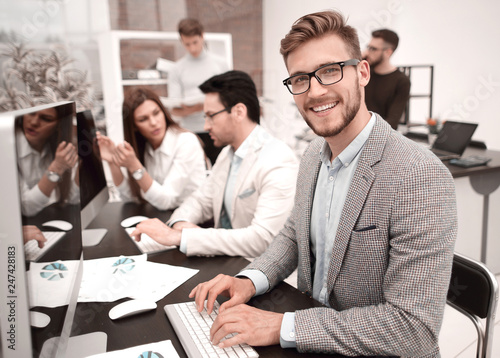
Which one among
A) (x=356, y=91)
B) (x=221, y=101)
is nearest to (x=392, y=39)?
(x=221, y=101)

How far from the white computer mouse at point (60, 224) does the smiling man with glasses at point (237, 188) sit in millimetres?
579

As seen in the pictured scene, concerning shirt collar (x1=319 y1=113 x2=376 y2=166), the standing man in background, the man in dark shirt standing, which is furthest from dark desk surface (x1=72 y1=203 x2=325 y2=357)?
the standing man in background

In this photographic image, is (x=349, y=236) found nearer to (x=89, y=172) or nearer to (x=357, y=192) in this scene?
(x=357, y=192)

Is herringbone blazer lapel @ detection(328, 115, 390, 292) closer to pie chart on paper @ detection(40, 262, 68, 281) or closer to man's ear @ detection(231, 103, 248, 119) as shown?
pie chart on paper @ detection(40, 262, 68, 281)

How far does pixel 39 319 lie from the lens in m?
0.58

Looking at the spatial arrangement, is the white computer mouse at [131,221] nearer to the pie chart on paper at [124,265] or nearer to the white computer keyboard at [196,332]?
the pie chart on paper at [124,265]

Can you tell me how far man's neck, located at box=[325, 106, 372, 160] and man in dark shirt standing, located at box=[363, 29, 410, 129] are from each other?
230 cm

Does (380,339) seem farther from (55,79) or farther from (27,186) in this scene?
(55,79)

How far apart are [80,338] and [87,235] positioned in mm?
741

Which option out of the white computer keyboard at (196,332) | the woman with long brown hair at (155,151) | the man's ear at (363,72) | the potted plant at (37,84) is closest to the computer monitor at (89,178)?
the woman with long brown hair at (155,151)

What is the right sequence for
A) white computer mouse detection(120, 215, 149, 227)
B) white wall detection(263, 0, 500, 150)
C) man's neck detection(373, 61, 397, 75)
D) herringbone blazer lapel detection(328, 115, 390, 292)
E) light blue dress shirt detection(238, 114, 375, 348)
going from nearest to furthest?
herringbone blazer lapel detection(328, 115, 390, 292), light blue dress shirt detection(238, 114, 375, 348), white computer mouse detection(120, 215, 149, 227), man's neck detection(373, 61, 397, 75), white wall detection(263, 0, 500, 150)

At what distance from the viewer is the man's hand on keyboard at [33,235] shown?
1.75 ft

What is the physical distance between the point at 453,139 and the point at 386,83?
0.80m

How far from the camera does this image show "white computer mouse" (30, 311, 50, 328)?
554 millimetres
